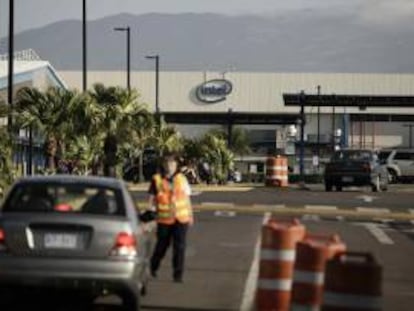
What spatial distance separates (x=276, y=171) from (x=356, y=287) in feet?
112

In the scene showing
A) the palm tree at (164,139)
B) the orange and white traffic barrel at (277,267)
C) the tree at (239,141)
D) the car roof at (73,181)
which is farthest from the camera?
the tree at (239,141)

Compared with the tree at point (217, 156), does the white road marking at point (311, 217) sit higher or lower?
lower

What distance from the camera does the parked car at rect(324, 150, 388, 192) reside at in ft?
133

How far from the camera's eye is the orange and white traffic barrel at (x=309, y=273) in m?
8.91

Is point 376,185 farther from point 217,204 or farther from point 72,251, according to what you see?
point 72,251

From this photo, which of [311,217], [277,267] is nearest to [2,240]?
[277,267]

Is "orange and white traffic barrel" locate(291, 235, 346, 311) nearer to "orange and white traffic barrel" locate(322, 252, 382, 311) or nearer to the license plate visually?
"orange and white traffic barrel" locate(322, 252, 382, 311)

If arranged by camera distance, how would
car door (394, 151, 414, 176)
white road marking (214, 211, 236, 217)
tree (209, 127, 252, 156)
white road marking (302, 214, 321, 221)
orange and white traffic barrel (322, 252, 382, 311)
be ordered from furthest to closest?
tree (209, 127, 252, 156) < car door (394, 151, 414, 176) < white road marking (214, 211, 236, 217) < white road marking (302, 214, 321, 221) < orange and white traffic barrel (322, 252, 382, 311)

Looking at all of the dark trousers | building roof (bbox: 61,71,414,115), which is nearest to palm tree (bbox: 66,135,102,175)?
the dark trousers

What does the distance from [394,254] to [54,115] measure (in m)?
14.0

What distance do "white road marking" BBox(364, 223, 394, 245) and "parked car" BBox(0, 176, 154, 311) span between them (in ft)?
33.2

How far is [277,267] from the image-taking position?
34.3 ft

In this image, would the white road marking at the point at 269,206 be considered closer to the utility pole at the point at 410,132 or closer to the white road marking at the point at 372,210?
the white road marking at the point at 372,210

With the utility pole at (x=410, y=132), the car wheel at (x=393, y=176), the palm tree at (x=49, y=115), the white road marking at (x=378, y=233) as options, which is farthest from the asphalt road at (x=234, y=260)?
the utility pole at (x=410, y=132)
